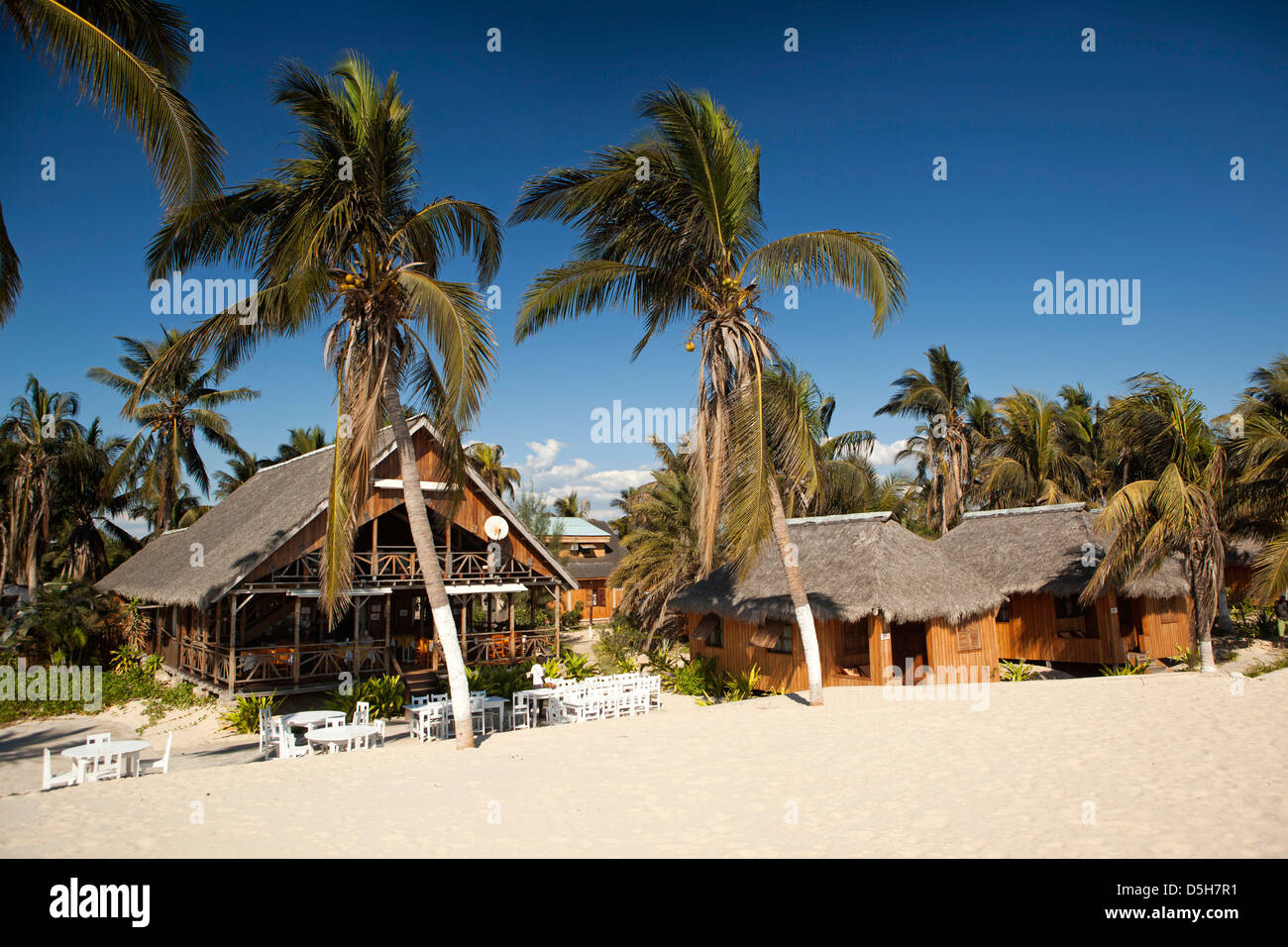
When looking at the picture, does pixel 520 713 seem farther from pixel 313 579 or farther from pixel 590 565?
pixel 590 565

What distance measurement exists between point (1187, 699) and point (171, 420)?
99.9 ft

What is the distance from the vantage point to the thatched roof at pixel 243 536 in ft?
50.6

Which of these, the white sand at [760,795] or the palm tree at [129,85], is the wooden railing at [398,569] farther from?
the palm tree at [129,85]

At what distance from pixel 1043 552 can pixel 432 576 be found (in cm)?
1675

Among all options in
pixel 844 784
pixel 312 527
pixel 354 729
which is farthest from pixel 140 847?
pixel 312 527

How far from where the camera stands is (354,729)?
11.2m

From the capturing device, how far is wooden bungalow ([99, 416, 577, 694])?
51.1 feet

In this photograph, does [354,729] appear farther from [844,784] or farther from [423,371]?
[844,784]

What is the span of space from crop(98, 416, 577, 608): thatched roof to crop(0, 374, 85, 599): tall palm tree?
20.1 ft

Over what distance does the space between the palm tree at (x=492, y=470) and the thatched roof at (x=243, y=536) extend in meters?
10.2

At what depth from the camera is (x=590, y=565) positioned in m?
42.3

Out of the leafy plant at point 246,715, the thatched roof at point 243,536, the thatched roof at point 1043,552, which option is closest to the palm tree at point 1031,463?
the thatched roof at point 1043,552

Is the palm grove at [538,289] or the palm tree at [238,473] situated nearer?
the palm grove at [538,289]

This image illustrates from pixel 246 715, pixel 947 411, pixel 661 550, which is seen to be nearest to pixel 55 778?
pixel 246 715
